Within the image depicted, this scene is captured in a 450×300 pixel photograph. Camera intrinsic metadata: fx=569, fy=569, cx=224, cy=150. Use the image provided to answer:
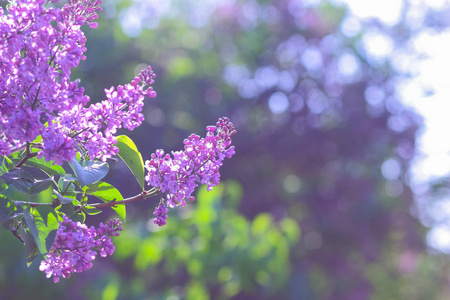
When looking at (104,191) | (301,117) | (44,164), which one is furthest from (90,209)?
(301,117)

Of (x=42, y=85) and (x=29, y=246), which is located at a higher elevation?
(x=42, y=85)

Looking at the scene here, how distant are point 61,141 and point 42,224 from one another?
20cm

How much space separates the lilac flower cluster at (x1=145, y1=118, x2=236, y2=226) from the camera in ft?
4.59

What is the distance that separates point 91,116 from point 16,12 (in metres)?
0.28

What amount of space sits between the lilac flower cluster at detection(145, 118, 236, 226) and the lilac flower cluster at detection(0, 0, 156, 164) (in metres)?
0.16

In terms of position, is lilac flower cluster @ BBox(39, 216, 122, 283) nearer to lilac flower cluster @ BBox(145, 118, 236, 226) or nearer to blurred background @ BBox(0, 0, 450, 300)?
lilac flower cluster @ BBox(145, 118, 236, 226)

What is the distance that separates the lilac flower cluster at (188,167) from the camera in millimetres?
1399

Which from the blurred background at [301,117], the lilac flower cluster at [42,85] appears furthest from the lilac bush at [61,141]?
the blurred background at [301,117]

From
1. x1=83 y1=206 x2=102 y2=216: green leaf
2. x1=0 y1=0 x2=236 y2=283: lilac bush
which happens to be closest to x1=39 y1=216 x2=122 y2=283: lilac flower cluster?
x1=0 y1=0 x2=236 y2=283: lilac bush

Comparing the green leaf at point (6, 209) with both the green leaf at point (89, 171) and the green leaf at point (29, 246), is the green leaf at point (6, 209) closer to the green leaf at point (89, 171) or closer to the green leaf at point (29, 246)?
the green leaf at point (29, 246)

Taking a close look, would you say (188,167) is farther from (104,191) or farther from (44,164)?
(44,164)

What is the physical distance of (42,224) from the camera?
4.16ft

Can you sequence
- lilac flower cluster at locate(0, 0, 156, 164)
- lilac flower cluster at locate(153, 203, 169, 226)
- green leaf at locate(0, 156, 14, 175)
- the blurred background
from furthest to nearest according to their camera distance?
the blurred background < lilac flower cluster at locate(153, 203, 169, 226) < green leaf at locate(0, 156, 14, 175) < lilac flower cluster at locate(0, 0, 156, 164)

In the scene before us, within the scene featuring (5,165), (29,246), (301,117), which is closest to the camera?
(29,246)
